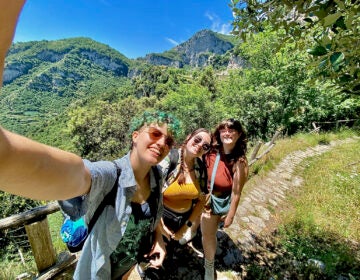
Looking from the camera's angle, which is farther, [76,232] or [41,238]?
[41,238]

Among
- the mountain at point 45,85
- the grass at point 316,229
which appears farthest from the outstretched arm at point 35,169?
the mountain at point 45,85

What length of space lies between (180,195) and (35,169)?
2.40m

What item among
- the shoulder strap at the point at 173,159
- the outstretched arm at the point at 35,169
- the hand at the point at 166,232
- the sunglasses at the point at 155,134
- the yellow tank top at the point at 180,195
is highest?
the outstretched arm at the point at 35,169

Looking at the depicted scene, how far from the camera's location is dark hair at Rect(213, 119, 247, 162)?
10.5 ft

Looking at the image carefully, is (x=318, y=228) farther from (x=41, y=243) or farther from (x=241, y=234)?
(x=41, y=243)

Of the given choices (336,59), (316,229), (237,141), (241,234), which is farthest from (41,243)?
(316,229)

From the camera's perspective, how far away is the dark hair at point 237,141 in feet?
10.5

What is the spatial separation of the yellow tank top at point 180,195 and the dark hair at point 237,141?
2.17 ft

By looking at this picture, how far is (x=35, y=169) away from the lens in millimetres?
614

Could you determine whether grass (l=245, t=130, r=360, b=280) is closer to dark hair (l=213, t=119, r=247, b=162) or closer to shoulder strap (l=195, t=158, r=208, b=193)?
dark hair (l=213, t=119, r=247, b=162)

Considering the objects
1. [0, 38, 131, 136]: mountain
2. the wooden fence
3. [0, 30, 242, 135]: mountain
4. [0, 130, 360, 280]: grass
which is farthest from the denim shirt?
[0, 38, 131, 136]: mountain

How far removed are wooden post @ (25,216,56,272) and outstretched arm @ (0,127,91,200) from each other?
231 centimetres

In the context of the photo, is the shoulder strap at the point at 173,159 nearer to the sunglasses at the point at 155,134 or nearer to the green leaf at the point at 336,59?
the sunglasses at the point at 155,134

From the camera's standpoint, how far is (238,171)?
3.08 m
